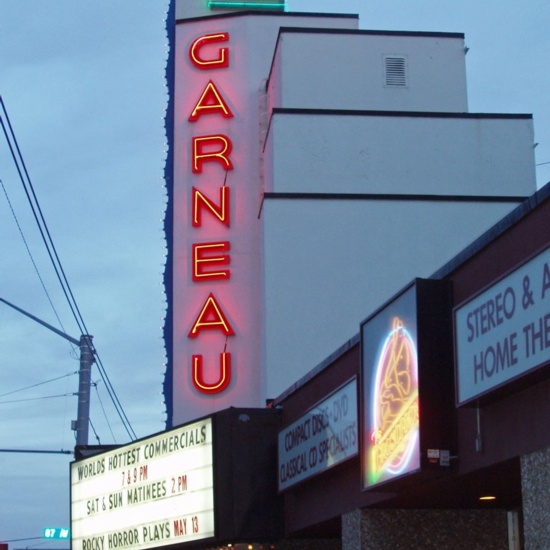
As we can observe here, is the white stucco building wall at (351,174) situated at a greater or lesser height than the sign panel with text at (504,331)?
greater

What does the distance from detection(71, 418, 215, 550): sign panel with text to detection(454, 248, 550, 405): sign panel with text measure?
22.2 feet

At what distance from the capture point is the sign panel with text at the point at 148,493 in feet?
52.4

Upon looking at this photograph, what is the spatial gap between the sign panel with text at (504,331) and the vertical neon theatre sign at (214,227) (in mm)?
13746

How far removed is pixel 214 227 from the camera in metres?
25.6

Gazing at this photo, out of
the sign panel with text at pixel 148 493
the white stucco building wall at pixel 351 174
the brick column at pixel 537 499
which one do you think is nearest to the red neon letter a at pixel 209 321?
the white stucco building wall at pixel 351 174

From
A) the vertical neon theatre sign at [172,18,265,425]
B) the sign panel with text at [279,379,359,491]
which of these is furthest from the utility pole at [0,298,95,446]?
the sign panel with text at [279,379,359,491]

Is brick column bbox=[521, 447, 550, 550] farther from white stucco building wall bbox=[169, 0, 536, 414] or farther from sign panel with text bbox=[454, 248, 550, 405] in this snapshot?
white stucco building wall bbox=[169, 0, 536, 414]

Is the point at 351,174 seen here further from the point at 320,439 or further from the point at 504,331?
the point at 504,331

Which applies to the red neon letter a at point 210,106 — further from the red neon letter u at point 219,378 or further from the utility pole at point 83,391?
the utility pole at point 83,391

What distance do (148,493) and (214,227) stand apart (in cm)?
937

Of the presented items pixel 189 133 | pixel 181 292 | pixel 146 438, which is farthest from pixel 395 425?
pixel 189 133

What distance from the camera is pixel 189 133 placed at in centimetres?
2634

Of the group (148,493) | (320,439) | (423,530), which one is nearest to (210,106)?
(148,493)

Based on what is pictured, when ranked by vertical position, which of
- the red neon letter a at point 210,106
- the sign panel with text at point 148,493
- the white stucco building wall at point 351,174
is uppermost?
the red neon letter a at point 210,106
